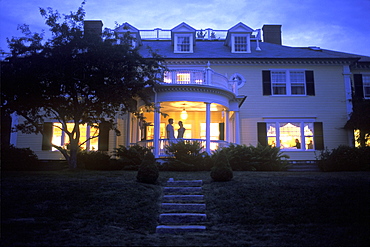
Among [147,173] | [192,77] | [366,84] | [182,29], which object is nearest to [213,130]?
[192,77]

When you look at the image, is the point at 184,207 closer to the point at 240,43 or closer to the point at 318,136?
the point at 318,136

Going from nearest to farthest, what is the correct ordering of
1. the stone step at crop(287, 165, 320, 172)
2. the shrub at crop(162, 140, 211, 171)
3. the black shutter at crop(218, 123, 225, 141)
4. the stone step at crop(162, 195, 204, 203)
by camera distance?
1. the stone step at crop(162, 195, 204, 203)
2. the shrub at crop(162, 140, 211, 171)
3. the stone step at crop(287, 165, 320, 172)
4. the black shutter at crop(218, 123, 225, 141)

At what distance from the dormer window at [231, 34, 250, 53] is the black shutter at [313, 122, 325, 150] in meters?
6.56

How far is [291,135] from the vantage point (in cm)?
1955

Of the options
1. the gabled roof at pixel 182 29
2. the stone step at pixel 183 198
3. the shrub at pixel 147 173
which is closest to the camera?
the stone step at pixel 183 198

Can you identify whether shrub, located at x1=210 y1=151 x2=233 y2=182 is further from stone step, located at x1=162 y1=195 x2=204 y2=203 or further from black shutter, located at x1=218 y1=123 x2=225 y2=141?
black shutter, located at x1=218 y1=123 x2=225 y2=141

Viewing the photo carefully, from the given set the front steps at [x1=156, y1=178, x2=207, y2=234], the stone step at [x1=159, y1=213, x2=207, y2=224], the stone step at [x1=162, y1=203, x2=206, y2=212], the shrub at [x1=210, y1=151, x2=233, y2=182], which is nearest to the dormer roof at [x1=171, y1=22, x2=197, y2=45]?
the shrub at [x1=210, y1=151, x2=233, y2=182]

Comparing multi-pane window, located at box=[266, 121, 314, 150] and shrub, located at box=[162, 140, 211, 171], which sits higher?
multi-pane window, located at box=[266, 121, 314, 150]

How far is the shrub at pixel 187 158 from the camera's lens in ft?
45.3

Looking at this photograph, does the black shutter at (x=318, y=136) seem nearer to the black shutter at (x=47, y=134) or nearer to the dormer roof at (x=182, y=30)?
the dormer roof at (x=182, y=30)

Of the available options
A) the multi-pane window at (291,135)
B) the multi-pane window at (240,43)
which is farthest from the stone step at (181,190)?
the multi-pane window at (240,43)

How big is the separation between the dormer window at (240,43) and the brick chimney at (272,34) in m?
4.16

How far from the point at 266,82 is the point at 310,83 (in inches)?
108

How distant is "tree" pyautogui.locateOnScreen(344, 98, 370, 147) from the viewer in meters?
18.2
